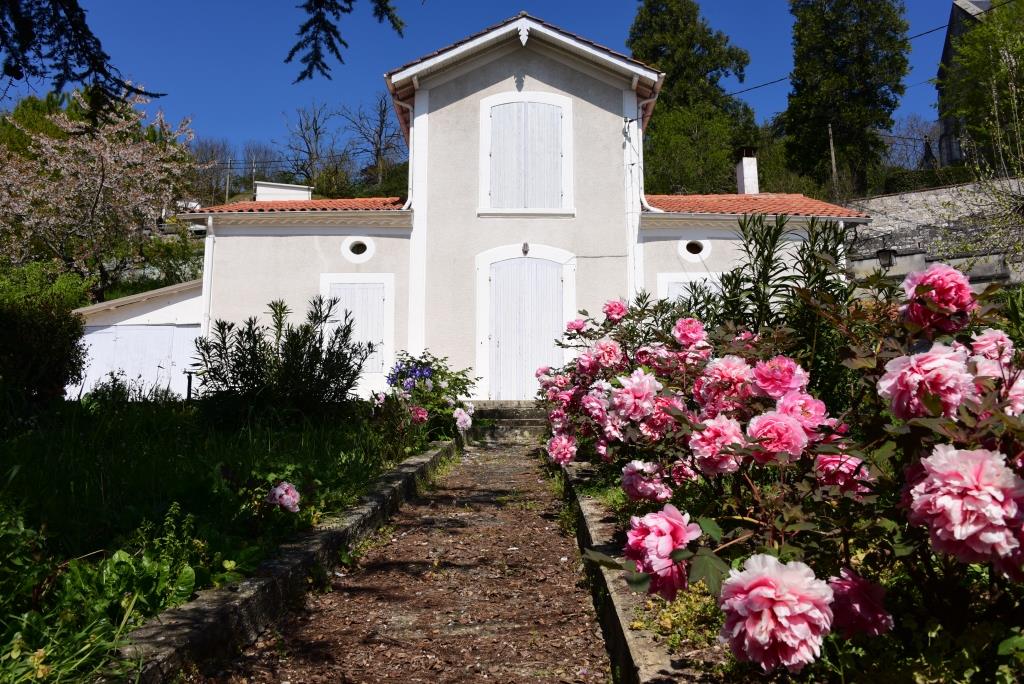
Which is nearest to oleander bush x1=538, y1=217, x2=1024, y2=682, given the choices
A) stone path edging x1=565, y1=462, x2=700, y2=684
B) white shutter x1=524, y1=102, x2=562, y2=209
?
stone path edging x1=565, y1=462, x2=700, y2=684

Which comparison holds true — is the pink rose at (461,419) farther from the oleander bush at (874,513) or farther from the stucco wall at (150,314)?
the stucco wall at (150,314)

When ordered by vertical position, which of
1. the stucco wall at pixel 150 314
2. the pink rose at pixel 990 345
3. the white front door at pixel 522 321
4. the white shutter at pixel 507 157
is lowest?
the pink rose at pixel 990 345

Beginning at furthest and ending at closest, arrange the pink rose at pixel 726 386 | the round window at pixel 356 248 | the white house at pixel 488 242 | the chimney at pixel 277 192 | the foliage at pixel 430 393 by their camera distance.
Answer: the chimney at pixel 277 192 < the round window at pixel 356 248 < the white house at pixel 488 242 < the foliage at pixel 430 393 < the pink rose at pixel 726 386

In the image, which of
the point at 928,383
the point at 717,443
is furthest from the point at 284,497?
the point at 928,383

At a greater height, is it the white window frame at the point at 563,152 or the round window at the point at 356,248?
the white window frame at the point at 563,152

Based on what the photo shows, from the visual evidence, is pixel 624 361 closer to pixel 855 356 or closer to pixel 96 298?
pixel 855 356

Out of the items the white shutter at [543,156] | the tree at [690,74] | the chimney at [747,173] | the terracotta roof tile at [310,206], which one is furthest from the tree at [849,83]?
the terracotta roof tile at [310,206]

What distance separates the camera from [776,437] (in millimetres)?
1833

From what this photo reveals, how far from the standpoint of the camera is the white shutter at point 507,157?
1157cm

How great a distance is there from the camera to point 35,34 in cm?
445

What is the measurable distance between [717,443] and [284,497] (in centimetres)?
230

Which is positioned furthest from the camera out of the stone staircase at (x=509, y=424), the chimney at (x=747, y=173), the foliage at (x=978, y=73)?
the foliage at (x=978, y=73)

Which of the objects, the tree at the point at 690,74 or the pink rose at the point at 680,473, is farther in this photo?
the tree at the point at 690,74

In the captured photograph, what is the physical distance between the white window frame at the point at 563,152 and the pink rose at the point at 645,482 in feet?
29.4
